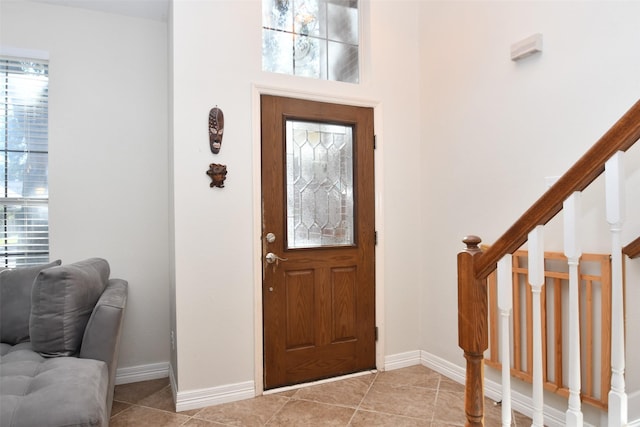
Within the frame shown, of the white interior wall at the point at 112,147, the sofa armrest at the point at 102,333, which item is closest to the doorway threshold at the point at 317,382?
the white interior wall at the point at 112,147

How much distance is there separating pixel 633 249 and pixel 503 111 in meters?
1.12

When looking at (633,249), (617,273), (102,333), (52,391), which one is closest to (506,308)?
(617,273)

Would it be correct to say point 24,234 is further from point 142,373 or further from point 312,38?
point 312,38

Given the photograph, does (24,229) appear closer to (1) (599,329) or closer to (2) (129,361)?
(2) (129,361)

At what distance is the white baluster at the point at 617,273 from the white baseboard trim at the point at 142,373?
2.85 meters

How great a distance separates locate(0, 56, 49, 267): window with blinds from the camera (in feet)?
8.93

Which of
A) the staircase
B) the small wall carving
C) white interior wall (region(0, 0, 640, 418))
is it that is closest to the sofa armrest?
white interior wall (region(0, 0, 640, 418))

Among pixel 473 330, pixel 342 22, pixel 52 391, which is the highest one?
pixel 342 22

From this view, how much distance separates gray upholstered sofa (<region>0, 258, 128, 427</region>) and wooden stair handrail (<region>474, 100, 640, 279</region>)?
1.54 metres

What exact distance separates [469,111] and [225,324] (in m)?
2.23

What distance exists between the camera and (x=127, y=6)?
110 inches

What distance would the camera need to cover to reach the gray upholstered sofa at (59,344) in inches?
53.7

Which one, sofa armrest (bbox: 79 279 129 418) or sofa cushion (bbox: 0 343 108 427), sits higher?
sofa armrest (bbox: 79 279 129 418)

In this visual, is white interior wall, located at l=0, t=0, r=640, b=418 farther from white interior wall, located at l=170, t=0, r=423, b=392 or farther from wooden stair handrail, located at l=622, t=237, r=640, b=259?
wooden stair handrail, located at l=622, t=237, r=640, b=259
